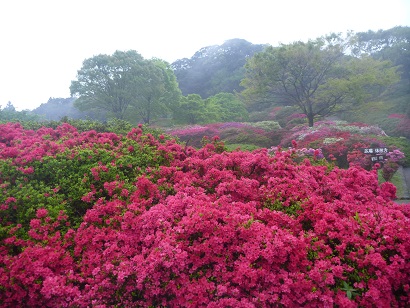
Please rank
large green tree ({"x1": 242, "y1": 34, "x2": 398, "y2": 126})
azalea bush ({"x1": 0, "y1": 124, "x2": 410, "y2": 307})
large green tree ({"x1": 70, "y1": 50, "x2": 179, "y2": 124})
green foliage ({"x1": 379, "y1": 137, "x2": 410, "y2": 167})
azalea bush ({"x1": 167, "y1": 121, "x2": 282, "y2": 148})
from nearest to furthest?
azalea bush ({"x1": 0, "y1": 124, "x2": 410, "y2": 307})
green foliage ({"x1": 379, "y1": 137, "x2": 410, "y2": 167})
azalea bush ({"x1": 167, "y1": 121, "x2": 282, "y2": 148})
large green tree ({"x1": 242, "y1": 34, "x2": 398, "y2": 126})
large green tree ({"x1": 70, "y1": 50, "x2": 179, "y2": 124})

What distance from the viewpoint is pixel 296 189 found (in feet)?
13.3

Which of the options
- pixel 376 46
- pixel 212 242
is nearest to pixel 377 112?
pixel 376 46

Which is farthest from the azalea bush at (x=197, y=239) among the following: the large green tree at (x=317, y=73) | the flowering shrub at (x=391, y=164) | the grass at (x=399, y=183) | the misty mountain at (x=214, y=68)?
the misty mountain at (x=214, y=68)

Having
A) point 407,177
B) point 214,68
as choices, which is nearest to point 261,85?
point 407,177

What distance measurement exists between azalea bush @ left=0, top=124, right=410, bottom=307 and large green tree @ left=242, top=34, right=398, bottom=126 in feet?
43.0

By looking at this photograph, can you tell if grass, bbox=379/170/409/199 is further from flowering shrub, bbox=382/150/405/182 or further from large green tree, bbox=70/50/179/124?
large green tree, bbox=70/50/179/124

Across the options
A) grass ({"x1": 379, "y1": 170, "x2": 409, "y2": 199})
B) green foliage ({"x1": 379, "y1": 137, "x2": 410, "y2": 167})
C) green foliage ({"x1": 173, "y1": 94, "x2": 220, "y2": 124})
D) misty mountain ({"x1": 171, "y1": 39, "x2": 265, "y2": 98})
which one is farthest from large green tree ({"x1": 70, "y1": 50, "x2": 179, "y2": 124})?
misty mountain ({"x1": 171, "y1": 39, "x2": 265, "y2": 98})

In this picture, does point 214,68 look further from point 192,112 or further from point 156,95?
point 156,95

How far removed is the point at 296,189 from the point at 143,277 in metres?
2.45

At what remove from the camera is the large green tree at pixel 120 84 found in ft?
63.8

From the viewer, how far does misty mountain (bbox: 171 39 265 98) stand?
4038cm

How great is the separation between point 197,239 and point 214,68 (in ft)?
143

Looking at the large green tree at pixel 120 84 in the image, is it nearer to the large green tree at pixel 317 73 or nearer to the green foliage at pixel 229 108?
the green foliage at pixel 229 108

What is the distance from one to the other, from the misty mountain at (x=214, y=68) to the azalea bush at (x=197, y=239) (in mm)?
35545
